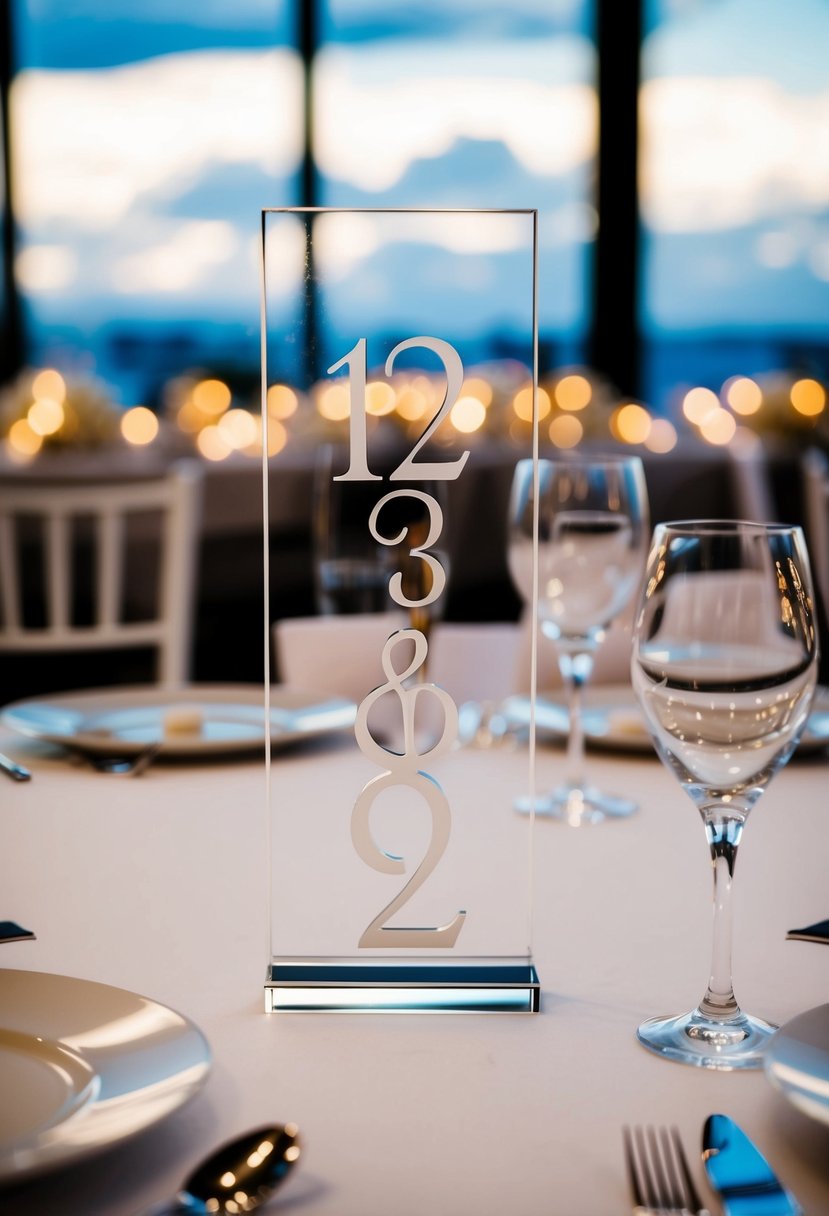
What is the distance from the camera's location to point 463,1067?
0.62 metres

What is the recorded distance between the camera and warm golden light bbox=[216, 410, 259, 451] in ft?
12.8

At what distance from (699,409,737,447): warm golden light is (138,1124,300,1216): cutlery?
4021mm

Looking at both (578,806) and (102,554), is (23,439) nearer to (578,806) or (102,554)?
(102,554)

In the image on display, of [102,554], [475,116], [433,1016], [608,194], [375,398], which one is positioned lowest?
[433,1016]

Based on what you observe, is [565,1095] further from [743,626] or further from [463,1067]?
[743,626]

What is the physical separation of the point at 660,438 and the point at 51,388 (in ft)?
6.79

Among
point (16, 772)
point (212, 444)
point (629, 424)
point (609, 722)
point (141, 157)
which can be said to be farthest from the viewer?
point (141, 157)

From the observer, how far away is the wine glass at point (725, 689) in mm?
635

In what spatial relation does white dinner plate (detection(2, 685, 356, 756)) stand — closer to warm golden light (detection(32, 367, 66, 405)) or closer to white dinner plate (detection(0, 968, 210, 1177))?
white dinner plate (detection(0, 968, 210, 1177))

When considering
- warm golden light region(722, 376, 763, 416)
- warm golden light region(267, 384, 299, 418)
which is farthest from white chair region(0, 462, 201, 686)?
warm golden light region(722, 376, 763, 416)

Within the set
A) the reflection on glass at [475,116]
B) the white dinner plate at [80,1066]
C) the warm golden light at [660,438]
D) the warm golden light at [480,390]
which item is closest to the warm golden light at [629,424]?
the warm golden light at [660,438]

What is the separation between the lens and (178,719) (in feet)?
4.07

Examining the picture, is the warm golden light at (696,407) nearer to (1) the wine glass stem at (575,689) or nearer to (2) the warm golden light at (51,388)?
(2) the warm golden light at (51,388)

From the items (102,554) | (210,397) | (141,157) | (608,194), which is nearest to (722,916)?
(102,554)
